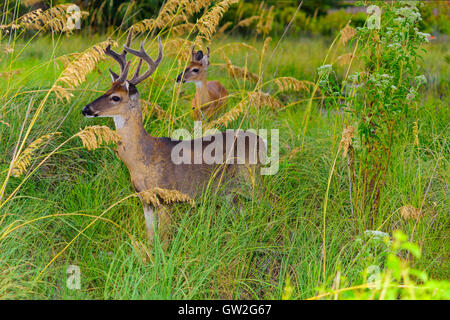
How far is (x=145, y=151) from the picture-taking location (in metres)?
3.90

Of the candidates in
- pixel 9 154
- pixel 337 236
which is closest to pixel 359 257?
pixel 337 236

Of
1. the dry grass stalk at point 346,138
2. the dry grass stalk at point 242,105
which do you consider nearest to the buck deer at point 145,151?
the dry grass stalk at point 242,105

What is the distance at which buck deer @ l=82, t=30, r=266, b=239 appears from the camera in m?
3.76

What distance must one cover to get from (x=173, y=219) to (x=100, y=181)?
0.72 metres

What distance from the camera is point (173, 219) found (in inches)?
155

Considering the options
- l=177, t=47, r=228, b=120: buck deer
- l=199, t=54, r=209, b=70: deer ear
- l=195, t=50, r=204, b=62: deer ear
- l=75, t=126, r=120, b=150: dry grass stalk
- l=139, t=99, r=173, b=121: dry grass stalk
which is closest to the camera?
l=75, t=126, r=120, b=150: dry grass stalk

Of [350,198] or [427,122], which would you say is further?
[427,122]

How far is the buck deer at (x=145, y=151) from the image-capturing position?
3.76m

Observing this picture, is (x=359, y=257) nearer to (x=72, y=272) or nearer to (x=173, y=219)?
(x=173, y=219)

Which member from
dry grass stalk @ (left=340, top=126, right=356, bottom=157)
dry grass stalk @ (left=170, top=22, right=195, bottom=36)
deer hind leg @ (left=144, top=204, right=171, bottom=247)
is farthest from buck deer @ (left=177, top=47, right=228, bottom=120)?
dry grass stalk @ (left=340, top=126, right=356, bottom=157)
